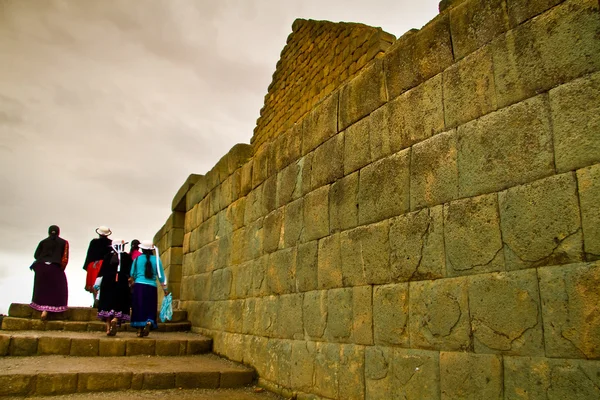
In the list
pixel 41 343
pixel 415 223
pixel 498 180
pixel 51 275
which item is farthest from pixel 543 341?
pixel 51 275

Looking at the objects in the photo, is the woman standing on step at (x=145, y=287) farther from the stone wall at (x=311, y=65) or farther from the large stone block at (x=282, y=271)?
the large stone block at (x=282, y=271)

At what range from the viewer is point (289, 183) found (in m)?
5.96

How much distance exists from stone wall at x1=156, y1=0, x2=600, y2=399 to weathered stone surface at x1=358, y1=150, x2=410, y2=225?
0.01 meters

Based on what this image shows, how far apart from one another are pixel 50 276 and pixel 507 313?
7348 mm

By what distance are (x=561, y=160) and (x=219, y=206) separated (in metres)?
6.35

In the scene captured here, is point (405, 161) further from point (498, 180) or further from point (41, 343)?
point (41, 343)

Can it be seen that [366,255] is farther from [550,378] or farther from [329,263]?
[550,378]

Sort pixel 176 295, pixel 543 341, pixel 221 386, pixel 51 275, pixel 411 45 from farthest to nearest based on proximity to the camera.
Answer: pixel 176 295, pixel 51 275, pixel 221 386, pixel 411 45, pixel 543 341

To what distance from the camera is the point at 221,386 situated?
19.9 ft

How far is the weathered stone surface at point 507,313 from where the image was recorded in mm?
2826

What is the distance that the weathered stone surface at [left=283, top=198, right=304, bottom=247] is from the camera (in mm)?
5562

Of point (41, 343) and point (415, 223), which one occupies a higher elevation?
point (415, 223)

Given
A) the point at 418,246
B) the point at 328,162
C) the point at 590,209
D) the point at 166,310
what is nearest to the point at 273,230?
the point at 328,162

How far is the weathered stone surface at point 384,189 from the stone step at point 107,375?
9.76 ft
